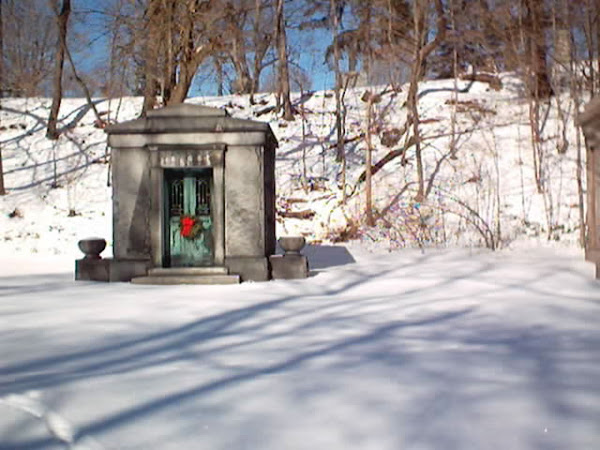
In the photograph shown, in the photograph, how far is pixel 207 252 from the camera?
924 centimetres

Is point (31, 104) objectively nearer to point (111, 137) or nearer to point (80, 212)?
point (80, 212)

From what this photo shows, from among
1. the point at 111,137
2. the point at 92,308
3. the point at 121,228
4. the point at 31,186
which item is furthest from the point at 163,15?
the point at 92,308

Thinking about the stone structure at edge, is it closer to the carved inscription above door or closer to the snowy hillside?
the snowy hillside

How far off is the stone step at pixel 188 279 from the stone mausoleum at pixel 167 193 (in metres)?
0.02

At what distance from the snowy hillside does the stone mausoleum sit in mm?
5984

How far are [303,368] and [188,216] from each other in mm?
5738

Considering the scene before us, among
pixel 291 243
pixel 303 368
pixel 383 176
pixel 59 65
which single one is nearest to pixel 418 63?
pixel 383 176

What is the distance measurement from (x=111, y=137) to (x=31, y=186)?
12.0 m

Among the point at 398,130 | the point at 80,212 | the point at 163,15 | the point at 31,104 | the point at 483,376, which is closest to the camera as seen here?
the point at 483,376

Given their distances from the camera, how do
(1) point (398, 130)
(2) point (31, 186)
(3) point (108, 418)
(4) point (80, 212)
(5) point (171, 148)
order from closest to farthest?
(3) point (108, 418), (5) point (171, 148), (4) point (80, 212), (2) point (31, 186), (1) point (398, 130)

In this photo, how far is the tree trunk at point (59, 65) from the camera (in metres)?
19.5

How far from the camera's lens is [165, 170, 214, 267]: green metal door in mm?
9172

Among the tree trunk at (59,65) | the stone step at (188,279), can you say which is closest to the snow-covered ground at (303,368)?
the stone step at (188,279)

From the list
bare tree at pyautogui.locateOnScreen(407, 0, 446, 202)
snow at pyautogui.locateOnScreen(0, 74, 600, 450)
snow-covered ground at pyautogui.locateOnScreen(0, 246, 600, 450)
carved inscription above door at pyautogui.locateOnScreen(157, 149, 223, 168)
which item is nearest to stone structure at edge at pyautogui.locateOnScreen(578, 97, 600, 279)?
snow at pyautogui.locateOnScreen(0, 74, 600, 450)
